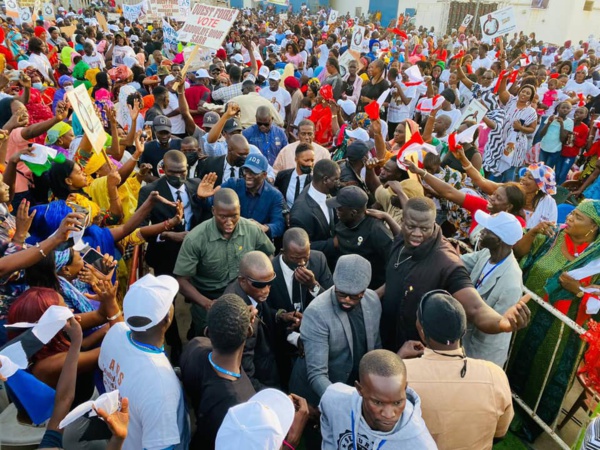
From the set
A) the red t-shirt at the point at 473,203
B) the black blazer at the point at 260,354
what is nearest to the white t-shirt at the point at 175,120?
the red t-shirt at the point at 473,203

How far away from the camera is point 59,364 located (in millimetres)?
2637

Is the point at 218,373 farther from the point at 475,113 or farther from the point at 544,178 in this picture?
the point at 475,113

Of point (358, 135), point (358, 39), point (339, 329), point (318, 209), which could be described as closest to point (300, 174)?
point (318, 209)

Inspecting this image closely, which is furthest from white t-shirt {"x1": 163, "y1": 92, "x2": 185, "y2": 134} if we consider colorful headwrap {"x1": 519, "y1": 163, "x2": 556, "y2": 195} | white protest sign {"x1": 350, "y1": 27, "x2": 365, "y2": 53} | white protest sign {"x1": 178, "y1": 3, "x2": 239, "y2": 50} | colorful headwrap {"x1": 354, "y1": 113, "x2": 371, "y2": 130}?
white protest sign {"x1": 350, "y1": 27, "x2": 365, "y2": 53}

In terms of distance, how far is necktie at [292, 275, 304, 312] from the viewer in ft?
→ 11.9

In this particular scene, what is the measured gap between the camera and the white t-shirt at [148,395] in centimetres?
227

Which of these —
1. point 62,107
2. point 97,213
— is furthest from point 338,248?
point 62,107

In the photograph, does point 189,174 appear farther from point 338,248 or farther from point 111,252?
point 338,248

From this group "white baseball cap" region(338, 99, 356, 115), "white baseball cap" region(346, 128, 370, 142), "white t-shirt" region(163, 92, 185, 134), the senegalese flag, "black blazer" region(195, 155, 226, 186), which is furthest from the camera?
"white baseball cap" region(338, 99, 356, 115)

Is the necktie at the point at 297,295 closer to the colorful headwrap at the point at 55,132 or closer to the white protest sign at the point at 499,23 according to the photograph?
the colorful headwrap at the point at 55,132

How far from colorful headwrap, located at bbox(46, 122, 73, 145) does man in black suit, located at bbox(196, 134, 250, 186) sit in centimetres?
174

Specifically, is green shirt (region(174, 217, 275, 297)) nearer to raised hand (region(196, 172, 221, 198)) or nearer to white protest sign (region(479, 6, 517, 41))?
raised hand (region(196, 172, 221, 198))

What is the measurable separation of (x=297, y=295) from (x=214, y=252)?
835 mm

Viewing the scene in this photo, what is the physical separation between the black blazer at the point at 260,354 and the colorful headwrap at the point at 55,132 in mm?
3693
